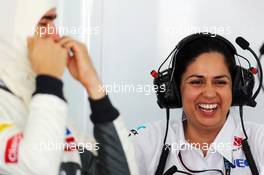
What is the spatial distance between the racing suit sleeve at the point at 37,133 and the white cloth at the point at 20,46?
0.04m

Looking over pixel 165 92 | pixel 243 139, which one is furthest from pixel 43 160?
pixel 243 139

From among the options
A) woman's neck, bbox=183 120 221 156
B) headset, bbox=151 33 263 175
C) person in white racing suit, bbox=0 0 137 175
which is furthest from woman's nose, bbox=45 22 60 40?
woman's neck, bbox=183 120 221 156

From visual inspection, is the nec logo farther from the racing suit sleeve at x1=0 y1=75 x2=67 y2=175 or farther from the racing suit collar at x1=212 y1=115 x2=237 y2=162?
the racing suit sleeve at x1=0 y1=75 x2=67 y2=175

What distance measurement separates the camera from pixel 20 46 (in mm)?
930

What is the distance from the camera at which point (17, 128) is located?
836 millimetres

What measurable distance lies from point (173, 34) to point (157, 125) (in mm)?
410

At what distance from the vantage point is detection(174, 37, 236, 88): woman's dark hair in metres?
1.32

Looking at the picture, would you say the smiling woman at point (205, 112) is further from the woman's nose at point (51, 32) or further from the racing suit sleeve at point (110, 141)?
the woman's nose at point (51, 32)

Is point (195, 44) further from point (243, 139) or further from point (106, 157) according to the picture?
point (106, 157)

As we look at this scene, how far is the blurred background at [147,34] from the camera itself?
1601mm

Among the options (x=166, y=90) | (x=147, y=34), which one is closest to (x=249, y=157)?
(x=166, y=90)

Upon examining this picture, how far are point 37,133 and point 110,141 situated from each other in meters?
0.21

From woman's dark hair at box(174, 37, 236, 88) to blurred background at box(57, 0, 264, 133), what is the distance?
11.5 inches

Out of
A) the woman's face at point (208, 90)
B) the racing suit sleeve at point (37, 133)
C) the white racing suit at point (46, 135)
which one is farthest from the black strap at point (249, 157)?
the racing suit sleeve at point (37, 133)
